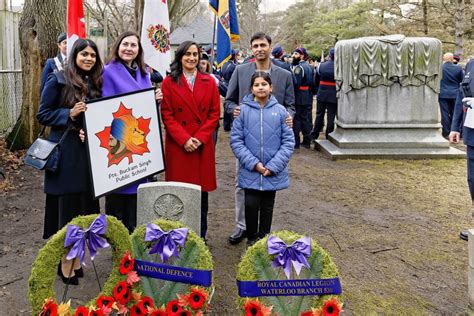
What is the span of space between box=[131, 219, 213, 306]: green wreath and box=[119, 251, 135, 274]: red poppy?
123 millimetres

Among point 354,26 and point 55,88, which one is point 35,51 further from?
point 354,26

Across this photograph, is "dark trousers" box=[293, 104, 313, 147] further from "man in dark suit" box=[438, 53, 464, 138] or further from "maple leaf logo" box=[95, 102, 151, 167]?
"maple leaf logo" box=[95, 102, 151, 167]

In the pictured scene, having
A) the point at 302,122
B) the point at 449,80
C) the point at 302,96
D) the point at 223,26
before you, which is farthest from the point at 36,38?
the point at 449,80

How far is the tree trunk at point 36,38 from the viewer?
27.8 feet

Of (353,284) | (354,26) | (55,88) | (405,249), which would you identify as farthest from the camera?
(354,26)

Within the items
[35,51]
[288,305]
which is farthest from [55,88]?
[35,51]

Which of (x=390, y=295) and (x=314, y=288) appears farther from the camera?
(x=390, y=295)

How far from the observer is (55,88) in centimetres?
367

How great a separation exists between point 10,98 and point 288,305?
9.40 meters

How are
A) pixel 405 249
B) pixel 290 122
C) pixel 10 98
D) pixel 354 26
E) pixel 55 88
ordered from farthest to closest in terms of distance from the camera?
pixel 354 26, pixel 10 98, pixel 405 249, pixel 290 122, pixel 55 88

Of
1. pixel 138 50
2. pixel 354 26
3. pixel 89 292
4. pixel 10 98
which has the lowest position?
pixel 89 292

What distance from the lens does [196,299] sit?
3.00 meters

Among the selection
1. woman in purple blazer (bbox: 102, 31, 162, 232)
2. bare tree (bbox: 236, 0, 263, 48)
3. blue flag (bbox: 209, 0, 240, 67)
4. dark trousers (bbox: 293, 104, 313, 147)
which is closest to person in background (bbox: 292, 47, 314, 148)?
dark trousers (bbox: 293, 104, 313, 147)

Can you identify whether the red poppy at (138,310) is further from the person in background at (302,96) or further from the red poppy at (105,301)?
the person in background at (302,96)
